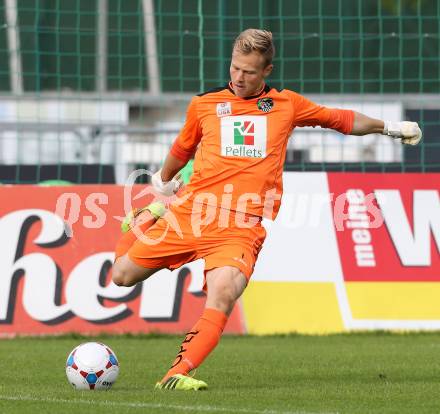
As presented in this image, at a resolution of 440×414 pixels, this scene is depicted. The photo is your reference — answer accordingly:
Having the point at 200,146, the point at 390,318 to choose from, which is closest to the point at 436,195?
the point at 390,318

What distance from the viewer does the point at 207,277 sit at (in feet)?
25.5

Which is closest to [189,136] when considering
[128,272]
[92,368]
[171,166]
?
[171,166]

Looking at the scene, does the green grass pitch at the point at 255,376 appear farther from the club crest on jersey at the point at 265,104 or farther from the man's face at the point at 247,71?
the man's face at the point at 247,71

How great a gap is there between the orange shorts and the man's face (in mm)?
759

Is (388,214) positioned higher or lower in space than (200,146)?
lower

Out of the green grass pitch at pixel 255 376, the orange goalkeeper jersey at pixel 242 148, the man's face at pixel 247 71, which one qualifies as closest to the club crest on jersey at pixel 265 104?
the orange goalkeeper jersey at pixel 242 148

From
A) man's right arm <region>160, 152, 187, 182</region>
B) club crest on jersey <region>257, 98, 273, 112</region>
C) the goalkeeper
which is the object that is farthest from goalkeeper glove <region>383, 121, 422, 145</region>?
man's right arm <region>160, 152, 187, 182</region>

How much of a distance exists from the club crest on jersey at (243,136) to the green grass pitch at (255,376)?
142 centimetres

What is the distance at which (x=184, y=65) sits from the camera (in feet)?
48.2

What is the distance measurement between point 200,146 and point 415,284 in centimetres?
485

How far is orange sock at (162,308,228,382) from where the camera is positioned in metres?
7.58

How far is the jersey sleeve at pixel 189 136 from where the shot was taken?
7988mm

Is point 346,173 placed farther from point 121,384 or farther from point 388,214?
point 121,384

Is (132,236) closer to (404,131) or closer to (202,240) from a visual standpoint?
(202,240)
